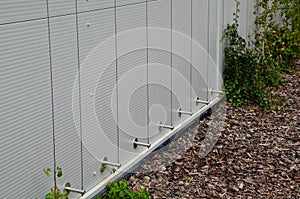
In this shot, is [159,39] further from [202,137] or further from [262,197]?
[262,197]

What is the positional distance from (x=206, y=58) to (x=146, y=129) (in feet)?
5.35

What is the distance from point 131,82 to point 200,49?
5.45ft

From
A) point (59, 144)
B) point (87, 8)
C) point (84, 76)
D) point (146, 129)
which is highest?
point (87, 8)

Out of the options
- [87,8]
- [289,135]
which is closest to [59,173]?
[87,8]

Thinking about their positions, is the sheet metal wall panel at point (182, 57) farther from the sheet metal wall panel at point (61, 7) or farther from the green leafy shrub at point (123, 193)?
the sheet metal wall panel at point (61, 7)

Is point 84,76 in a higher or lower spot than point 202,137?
higher

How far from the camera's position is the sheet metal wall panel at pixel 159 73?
472 cm

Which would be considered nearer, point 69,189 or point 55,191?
point 55,191

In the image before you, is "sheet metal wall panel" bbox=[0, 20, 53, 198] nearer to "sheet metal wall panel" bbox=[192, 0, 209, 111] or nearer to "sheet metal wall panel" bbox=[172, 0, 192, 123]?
"sheet metal wall panel" bbox=[172, 0, 192, 123]

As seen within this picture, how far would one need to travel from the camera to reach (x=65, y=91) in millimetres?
3439

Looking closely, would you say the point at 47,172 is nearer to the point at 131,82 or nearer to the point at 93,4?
the point at 93,4

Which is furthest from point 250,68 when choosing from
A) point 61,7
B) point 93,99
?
point 61,7

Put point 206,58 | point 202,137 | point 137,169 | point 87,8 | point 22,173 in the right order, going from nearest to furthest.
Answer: point 22,173 → point 87,8 → point 137,169 → point 202,137 → point 206,58

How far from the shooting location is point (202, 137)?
5484mm
